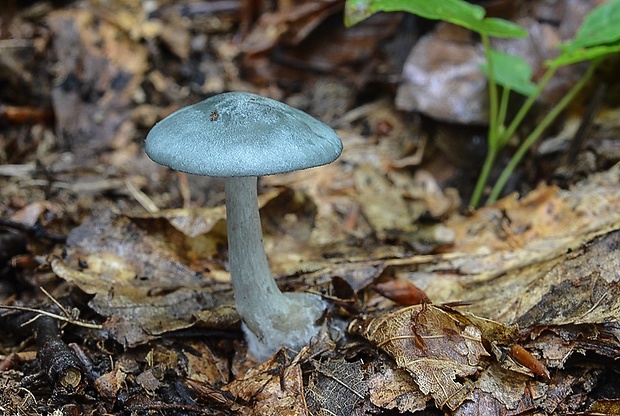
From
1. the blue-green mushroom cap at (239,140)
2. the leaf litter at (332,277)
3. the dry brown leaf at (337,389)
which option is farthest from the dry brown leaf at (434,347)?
the blue-green mushroom cap at (239,140)

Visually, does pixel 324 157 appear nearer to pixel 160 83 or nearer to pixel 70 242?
pixel 70 242

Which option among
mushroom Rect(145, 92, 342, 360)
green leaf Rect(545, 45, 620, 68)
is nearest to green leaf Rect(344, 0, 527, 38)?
green leaf Rect(545, 45, 620, 68)

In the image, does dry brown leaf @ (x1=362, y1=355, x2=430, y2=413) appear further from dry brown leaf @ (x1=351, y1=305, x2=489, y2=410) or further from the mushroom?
the mushroom

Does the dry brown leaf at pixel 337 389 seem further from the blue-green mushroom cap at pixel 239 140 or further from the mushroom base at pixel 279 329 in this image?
the blue-green mushroom cap at pixel 239 140

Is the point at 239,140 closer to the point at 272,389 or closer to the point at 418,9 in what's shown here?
the point at 272,389

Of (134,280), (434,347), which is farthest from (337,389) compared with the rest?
(134,280)

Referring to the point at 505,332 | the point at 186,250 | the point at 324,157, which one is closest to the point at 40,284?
→ the point at 186,250
